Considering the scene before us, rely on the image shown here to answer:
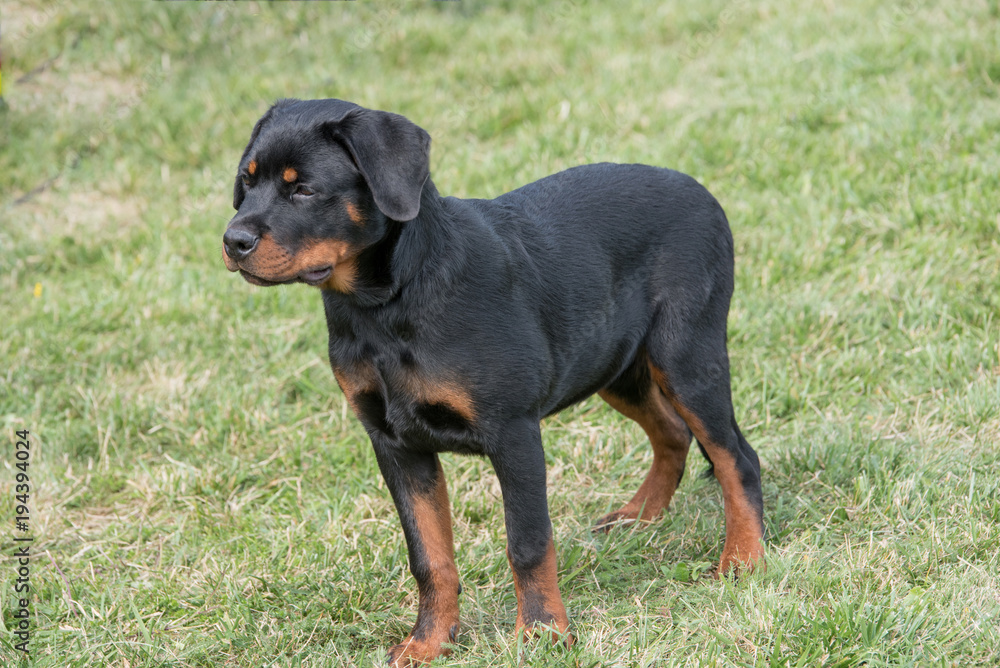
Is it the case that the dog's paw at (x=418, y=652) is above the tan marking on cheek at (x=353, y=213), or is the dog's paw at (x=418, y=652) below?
below

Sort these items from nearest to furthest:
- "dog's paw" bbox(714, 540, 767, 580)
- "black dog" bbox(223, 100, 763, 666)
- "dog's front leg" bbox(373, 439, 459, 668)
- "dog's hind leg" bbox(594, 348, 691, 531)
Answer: "black dog" bbox(223, 100, 763, 666), "dog's front leg" bbox(373, 439, 459, 668), "dog's paw" bbox(714, 540, 767, 580), "dog's hind leg" bbox(594, 348, 691, 531)

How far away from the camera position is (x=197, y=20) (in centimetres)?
859

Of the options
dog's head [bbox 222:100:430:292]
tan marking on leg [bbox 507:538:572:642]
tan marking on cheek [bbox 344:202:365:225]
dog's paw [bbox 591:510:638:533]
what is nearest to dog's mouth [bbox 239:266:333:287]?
dog's head [bbox 222:100:430:292]

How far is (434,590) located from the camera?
332 centimetres

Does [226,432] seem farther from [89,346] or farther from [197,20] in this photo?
[197,20]

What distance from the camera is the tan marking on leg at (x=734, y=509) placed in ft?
11.7

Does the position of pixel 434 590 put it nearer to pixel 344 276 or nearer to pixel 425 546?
pixel 425 546

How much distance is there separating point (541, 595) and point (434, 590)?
395 mm

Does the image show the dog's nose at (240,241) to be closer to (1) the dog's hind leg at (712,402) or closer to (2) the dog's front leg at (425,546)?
(2) the dog's front leg at (425,546)

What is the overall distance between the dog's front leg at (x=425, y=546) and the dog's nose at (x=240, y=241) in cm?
80

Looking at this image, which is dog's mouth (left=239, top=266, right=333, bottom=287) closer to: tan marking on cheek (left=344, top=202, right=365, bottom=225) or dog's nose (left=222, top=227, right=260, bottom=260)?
dog's nose (left=222, top=227, right=260, bottom=260)

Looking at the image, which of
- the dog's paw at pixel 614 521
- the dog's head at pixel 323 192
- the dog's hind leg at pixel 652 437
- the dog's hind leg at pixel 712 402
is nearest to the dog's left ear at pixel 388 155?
the dog's head at pixel 323 192

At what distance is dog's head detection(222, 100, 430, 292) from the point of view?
2.80 meters

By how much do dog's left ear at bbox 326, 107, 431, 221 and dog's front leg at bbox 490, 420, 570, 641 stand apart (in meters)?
0.76
